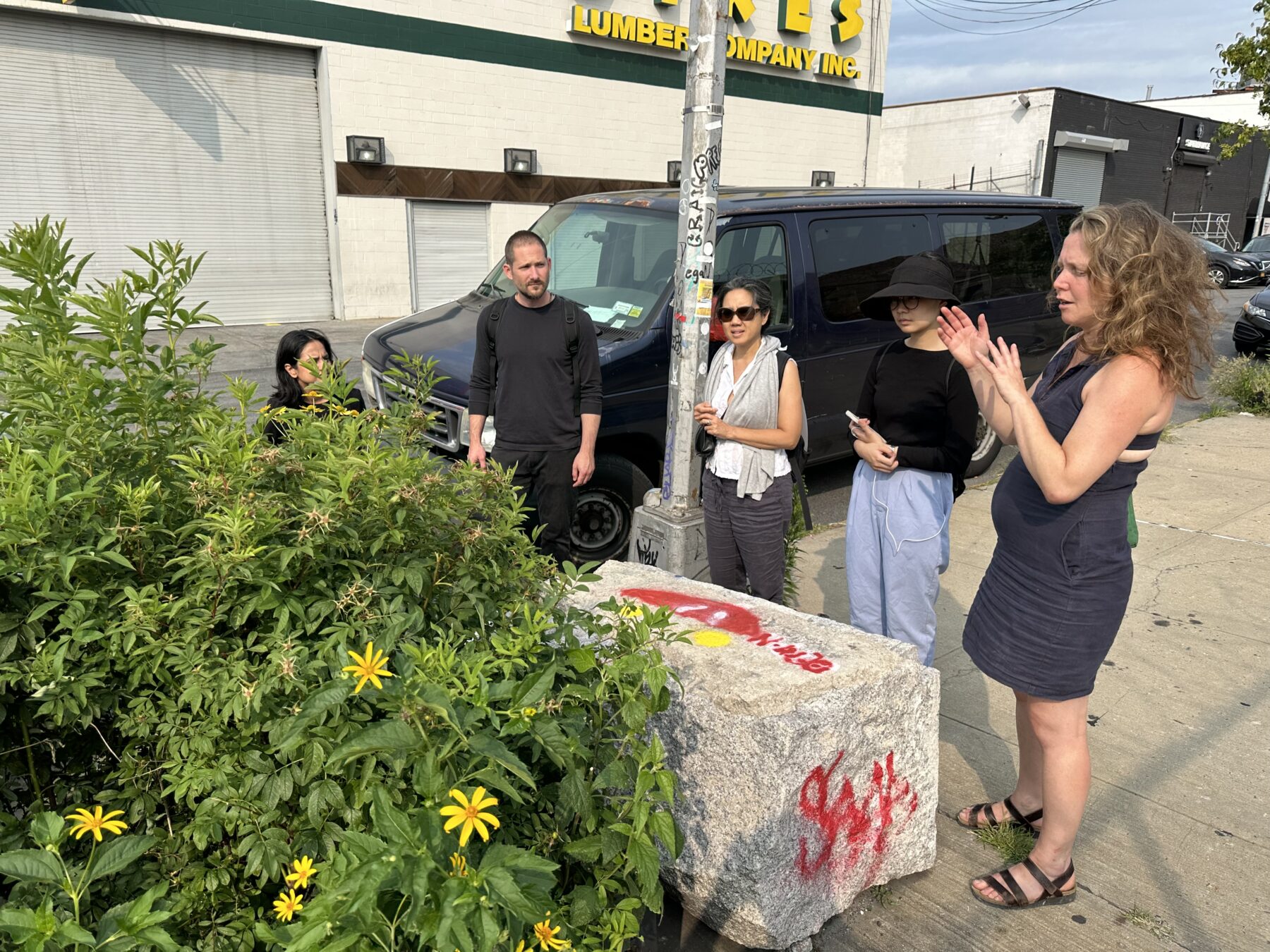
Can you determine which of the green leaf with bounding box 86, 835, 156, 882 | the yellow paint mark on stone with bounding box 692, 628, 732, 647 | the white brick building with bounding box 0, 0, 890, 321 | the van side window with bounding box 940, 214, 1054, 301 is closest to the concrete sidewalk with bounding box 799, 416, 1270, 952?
the yellow paint mark on stone with bounding box 692, 628, 732, 647

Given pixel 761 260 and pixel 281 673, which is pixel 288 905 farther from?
pixel 761 260

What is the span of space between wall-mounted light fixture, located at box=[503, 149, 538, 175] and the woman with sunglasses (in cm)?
1416

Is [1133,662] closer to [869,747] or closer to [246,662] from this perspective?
[869,747]

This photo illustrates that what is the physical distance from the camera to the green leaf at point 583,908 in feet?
5.75

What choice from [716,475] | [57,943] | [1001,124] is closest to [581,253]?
[716,475]

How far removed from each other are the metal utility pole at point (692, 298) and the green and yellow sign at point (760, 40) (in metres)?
14.2

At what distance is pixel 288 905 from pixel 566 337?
307 centimetres

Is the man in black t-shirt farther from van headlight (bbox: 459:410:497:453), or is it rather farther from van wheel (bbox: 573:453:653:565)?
van wheel (bbox: 573:453:653:565)

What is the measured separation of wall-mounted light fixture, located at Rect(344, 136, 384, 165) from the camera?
1504 centimetres

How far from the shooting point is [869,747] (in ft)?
8.48

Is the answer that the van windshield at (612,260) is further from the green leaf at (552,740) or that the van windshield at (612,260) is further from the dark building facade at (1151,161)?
the dark building facade at (1151,161)

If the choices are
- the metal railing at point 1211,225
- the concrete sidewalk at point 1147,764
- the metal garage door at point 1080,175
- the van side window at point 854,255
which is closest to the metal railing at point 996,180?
the metal garage door at point 1080,175

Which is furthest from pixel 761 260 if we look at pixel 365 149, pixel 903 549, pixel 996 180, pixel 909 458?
pixel 996 180

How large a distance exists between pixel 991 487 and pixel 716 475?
14.2 feet
